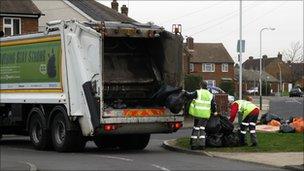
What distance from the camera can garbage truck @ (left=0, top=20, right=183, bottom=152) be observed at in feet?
50.9

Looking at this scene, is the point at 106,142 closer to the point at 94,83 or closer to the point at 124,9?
the point at 94,83

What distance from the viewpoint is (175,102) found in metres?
16.0

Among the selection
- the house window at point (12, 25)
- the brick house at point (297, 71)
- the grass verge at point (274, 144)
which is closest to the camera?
the grass verge at point (274, 144)

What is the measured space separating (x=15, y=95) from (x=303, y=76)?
→ 96.3 m

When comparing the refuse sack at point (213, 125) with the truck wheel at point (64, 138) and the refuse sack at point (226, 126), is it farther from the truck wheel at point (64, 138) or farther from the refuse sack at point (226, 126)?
the truck wheel at point (64, 138)

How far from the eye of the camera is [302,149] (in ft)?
52.3

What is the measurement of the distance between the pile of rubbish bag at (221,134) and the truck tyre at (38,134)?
13.4 ft

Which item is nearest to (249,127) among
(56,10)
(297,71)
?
(56,10)

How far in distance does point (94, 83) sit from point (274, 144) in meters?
5.00

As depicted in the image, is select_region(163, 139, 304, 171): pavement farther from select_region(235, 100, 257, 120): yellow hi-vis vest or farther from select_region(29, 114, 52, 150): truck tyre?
select_region(29, 114, 52, 150): truck tyre

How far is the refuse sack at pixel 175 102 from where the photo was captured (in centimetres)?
1605

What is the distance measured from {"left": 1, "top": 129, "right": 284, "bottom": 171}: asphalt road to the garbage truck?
1.77 feet

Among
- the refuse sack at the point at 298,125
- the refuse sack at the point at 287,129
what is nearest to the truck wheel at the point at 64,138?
the refuse sack at the point at 287,129

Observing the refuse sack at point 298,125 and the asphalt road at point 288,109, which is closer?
the refuse sack at point 298,125
